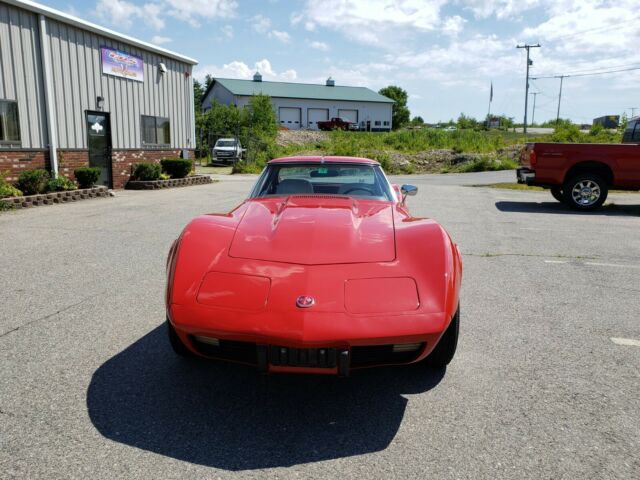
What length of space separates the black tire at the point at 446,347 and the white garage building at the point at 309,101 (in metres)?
60.2

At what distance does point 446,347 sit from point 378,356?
69 centimetres

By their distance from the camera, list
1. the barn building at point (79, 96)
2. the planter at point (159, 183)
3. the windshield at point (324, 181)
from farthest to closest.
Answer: the planter at point (159, 183)
the barn building at point (79, 96)
the windshield at point (324, 181)

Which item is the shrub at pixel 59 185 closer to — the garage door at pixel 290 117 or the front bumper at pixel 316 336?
the front bumper at pixel 316 336

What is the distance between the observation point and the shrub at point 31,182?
1174 cm

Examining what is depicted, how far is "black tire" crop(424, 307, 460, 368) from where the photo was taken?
3.06 m

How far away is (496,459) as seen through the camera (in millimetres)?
2338

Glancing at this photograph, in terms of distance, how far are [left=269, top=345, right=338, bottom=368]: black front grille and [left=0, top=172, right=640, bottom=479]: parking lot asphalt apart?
0.37 m

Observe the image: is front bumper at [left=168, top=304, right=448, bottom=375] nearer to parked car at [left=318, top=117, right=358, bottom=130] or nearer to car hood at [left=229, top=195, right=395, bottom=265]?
car hood at [left=229, top=195, right=395, bottom=265]

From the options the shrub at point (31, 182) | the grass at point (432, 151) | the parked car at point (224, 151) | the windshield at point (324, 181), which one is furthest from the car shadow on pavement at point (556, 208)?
the parked car at point (224, 151)

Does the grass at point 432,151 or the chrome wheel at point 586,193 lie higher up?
the grass at point 432,151

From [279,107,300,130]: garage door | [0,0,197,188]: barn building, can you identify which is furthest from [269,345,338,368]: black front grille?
[279,107,300,130]: garage door

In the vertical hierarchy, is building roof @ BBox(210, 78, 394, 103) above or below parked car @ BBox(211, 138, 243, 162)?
above

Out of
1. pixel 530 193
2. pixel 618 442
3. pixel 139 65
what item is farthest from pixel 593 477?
pixel 139 65

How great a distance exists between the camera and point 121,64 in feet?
50.9
